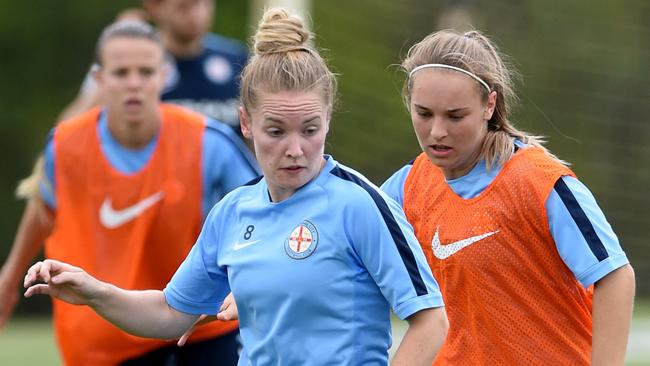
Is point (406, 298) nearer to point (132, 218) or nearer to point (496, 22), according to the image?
point (132, 218)

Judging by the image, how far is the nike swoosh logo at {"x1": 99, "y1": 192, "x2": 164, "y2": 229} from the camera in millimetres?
5449

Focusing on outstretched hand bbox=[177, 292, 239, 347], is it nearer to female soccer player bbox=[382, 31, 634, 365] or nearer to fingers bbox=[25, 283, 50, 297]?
fingers bbox=[25, 283, 50, 297]

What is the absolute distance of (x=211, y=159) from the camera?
545cm

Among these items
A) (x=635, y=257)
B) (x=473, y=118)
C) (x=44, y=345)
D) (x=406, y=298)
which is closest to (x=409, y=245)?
(x=406, y=298)

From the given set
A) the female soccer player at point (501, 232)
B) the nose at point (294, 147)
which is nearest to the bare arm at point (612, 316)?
the female soccer player at point (501, 232)

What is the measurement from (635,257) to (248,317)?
27.6ft

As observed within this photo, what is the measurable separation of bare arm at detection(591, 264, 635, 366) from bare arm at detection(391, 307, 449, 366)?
0.60 meters

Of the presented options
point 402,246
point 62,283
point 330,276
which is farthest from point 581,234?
point 62,283

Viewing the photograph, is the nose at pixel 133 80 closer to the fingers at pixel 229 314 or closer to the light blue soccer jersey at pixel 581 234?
the fingers at pixel 229 314

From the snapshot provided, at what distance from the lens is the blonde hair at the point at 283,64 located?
3.48 m

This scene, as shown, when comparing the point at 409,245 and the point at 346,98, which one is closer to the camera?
the point at 409,245

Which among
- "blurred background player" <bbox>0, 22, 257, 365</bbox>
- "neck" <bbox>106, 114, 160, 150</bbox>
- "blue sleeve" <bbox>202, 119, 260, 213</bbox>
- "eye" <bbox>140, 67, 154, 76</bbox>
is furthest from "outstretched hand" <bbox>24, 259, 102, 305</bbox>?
"eye" <bbox>140, 67, 154, 76</bbox>

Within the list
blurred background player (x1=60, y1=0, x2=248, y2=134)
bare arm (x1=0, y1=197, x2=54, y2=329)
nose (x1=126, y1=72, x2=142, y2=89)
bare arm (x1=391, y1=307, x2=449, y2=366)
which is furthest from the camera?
blurred background player (x1=60, y1=0, x2=248, y2=134)

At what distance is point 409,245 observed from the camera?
3.37 metres
